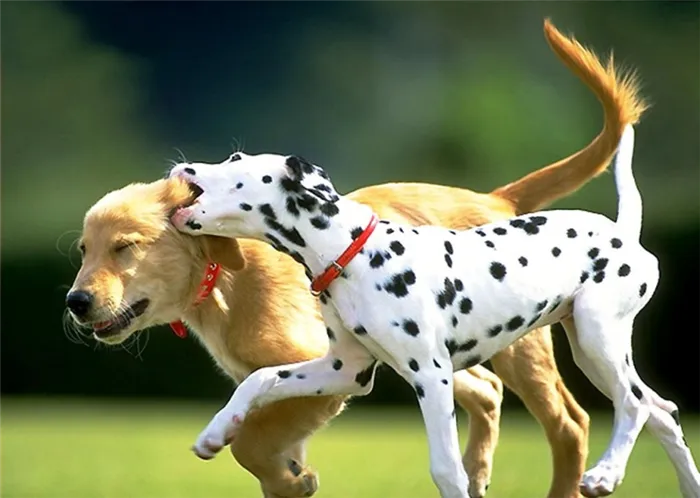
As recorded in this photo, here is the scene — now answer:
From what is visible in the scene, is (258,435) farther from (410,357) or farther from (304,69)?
(304,69)

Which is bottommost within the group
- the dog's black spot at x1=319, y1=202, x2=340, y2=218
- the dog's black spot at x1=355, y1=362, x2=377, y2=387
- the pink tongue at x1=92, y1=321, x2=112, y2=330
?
the pink tongue at x1=92, y1=321, x2=112, y2=330

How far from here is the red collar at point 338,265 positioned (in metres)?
4.73

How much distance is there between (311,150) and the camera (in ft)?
54.5

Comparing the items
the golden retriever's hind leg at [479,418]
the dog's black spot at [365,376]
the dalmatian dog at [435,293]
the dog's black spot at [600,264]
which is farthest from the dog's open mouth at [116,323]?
the golden retriever's hind leg at [479,418]

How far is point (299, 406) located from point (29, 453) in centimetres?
549

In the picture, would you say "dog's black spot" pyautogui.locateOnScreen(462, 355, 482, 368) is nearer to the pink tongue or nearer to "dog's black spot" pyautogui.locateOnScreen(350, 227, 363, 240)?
"dog's black spot" pyautogui.locateOnScreen(350, 227, 363, 240)

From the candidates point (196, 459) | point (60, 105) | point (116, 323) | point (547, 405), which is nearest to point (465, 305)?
point (116, 323)

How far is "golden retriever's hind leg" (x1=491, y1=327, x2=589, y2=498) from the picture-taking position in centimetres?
639

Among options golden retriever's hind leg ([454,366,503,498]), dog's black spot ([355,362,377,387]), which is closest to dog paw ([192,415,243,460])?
dog's black spot ([355,362,377,387])

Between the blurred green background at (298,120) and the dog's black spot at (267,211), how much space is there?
8.40 meters

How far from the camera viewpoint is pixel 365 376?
4.96 metres

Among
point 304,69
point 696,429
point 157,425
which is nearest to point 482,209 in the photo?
point 696,429

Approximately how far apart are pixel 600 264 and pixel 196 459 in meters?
5.63

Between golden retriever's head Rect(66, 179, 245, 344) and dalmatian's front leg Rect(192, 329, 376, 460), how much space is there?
2.26 ft
